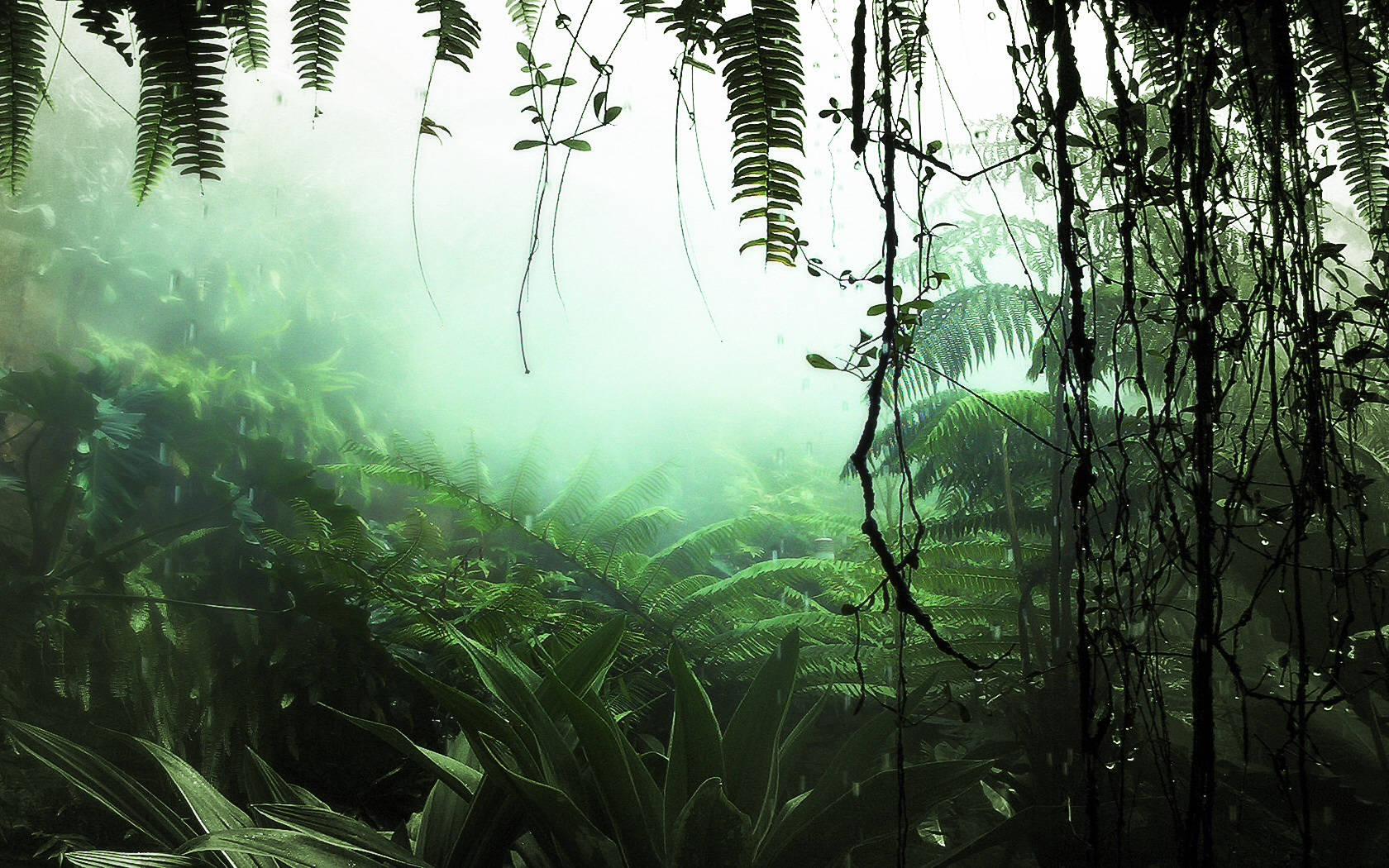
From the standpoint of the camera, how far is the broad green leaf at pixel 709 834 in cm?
89

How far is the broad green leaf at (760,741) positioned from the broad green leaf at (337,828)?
1.30 feet

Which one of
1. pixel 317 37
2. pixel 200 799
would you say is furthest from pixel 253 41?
pixel 200 799

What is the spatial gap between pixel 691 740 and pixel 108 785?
79 cm

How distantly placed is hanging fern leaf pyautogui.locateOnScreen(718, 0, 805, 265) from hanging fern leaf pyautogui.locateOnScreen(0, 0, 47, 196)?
18.2 inches

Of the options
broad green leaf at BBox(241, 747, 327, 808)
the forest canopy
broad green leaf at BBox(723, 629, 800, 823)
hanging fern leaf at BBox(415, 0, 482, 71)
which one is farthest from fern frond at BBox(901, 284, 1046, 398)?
hanging fern leaf at BBox(415, 0, 482, 71)

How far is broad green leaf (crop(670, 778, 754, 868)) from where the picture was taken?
89 cm

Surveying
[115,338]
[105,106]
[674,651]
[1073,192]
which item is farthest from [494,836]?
[105,106]

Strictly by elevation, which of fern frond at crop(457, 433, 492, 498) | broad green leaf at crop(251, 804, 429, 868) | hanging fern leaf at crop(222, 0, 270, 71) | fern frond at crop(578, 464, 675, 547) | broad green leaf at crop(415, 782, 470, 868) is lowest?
broad green leaf at crop(415, 782, 470, 868)

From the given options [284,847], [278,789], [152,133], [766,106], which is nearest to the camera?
[766,106]

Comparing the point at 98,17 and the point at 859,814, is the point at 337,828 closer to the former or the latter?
the point at 859,814

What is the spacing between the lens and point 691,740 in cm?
107

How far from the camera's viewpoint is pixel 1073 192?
537 millimetres

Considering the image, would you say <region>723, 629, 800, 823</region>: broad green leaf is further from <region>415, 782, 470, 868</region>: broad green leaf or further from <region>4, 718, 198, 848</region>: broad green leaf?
<region>4, 718, 198, 848</region>: broad green leaf

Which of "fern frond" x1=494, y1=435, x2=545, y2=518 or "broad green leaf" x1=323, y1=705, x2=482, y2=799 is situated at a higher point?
"fern frond" x1=494, y1=435, x2=545, y2=518
